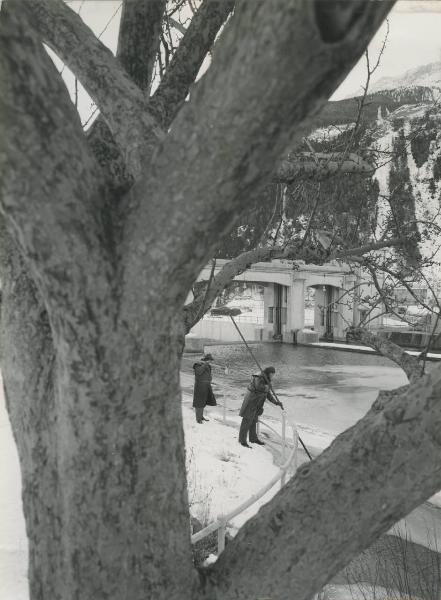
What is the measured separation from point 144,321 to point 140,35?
6.67ft

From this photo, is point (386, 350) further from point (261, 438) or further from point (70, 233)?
point (261, 438)

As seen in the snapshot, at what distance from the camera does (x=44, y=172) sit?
1.39 m

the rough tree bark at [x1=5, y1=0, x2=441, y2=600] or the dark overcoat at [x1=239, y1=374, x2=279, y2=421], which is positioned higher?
the rough tree bark at [x1=5, y1=0, x2=441, y2=600]

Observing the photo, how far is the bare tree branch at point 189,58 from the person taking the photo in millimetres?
2734

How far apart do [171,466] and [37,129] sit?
118 centimetres

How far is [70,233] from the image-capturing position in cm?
145

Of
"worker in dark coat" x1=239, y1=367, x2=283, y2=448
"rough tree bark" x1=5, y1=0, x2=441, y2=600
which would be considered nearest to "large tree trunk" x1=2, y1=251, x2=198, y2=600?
"rough tree bark" x1=5, y1=0, x2=441, y2=600

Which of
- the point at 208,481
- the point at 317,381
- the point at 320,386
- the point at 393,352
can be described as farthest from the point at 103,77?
the point at 317,381

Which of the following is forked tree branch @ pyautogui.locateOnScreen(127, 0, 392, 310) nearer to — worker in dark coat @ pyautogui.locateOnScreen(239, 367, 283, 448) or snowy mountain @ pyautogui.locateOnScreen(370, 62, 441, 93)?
snowy mountain @ pyautogui.locateOnScreen(370, 62, 441, 93)

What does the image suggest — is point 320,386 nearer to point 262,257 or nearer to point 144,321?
point 262,257

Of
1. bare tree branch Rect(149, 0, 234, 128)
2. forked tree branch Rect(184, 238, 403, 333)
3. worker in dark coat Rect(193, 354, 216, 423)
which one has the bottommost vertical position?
worker in dark coat Rect(193, 354, 216, 423)

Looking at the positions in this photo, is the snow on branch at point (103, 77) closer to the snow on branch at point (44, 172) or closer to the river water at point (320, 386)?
the snow on branch at point (44, 172)

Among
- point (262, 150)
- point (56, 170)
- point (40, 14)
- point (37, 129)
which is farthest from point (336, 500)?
point (40, 14)

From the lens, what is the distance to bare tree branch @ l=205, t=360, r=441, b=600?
5.49 ft
